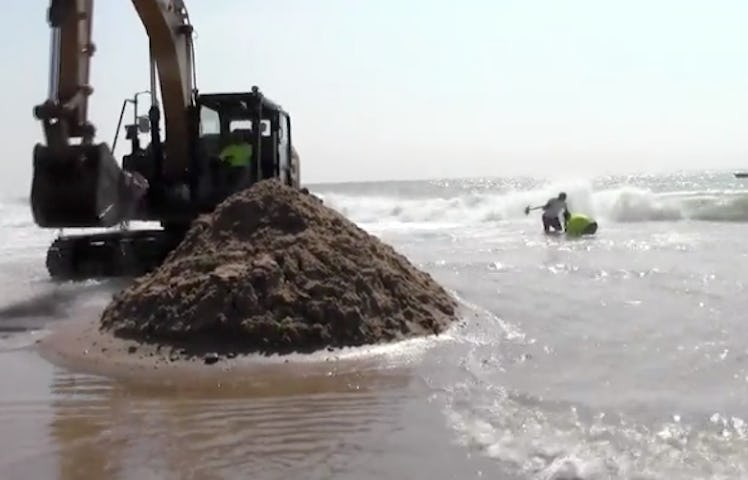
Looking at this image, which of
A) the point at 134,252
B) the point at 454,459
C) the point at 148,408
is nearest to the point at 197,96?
the point at 134,252

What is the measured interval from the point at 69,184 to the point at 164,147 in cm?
311

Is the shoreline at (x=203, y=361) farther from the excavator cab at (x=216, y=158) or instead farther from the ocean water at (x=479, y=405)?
the excavator cab at (x=216, y=158)

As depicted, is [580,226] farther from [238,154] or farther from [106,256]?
[106,256]

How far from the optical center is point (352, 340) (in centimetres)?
803

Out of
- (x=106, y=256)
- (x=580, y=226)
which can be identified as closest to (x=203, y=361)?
(x=106, y=256)

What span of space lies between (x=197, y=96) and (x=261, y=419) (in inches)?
389

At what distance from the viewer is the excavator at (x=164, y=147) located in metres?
12.8

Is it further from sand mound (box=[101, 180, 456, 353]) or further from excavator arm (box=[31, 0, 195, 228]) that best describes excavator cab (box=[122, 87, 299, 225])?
sand mound (box=[101, 180, 456, 353])

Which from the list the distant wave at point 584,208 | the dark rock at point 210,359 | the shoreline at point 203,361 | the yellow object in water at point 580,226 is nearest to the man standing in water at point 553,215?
the yellow object in water at point 580,226

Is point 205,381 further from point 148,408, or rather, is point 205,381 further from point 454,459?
point 454,459

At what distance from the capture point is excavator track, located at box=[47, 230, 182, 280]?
1452 centimetres

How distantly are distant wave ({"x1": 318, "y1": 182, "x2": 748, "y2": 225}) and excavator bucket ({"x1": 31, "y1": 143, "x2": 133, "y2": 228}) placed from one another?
19.6 m

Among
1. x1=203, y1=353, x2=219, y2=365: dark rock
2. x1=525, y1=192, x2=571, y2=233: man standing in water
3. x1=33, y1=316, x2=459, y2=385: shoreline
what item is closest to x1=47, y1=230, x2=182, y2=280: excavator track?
x1=33, y1=316, x2=459, y2=385: shoreline

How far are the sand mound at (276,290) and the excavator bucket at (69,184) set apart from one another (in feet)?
9.14
